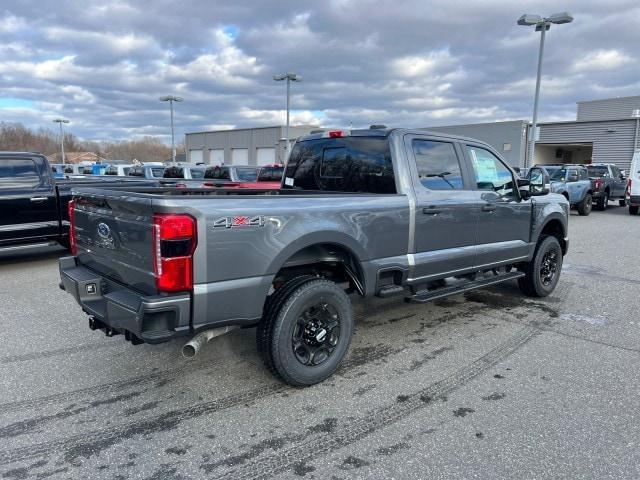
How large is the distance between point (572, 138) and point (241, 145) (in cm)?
3532

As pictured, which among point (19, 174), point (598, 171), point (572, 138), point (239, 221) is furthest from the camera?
point (572, 138)

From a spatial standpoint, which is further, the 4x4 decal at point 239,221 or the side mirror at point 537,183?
the side mirror at point 537,183

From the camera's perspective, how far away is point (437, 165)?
4.80 meters

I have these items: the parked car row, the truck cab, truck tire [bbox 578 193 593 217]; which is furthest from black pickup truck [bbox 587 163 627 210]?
the truck cab

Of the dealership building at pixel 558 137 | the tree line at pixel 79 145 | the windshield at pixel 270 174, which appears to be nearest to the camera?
the windshield at pixel 270 174

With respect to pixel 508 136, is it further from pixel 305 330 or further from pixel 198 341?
pixel 198 341

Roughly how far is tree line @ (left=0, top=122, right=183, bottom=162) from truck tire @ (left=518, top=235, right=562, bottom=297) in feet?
262

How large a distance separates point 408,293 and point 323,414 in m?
1.66

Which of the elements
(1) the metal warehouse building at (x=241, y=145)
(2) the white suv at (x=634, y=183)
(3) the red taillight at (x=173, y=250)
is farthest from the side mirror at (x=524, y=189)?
(1) the metal warehouse building at (x=241, y=145)

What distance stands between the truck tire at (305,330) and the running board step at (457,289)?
93cm

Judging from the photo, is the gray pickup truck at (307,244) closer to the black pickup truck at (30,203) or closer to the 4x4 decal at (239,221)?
the 4x4 decal at (239,221)

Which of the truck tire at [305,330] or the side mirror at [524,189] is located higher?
the side mirror at [524,189]

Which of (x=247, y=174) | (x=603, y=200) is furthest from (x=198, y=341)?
(x=603, y=200)

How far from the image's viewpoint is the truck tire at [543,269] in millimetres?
6207
